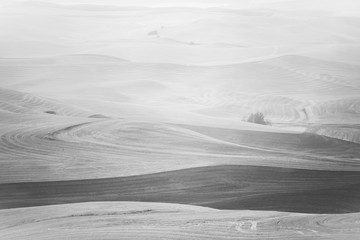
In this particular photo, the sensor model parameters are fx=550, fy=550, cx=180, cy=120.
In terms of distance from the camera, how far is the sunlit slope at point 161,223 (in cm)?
121

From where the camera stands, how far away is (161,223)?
128cm

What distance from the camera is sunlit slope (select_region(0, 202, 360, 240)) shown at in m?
1.21

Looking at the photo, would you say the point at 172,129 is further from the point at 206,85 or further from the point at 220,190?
the point at 206,85

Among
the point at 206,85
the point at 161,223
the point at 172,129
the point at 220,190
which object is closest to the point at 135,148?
the point at 172,129

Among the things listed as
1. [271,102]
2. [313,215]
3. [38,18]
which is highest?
[38,18]

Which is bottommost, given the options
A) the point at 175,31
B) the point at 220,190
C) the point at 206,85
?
the point at 220,190

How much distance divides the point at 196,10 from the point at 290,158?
85.7 inches

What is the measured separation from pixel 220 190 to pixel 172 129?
42 centimetres

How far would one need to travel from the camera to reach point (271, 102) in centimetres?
234

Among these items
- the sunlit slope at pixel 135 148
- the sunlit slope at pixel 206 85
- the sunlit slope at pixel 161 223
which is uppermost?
the sunlit slope at pixel 206 85

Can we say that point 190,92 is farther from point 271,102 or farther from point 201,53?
point 201,53

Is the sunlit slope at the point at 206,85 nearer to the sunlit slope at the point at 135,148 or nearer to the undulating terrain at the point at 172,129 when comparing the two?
the undulating terrain at the point at 172,129

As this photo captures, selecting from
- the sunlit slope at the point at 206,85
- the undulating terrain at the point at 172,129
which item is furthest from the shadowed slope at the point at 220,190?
the sunlit slope at the point at 206,85

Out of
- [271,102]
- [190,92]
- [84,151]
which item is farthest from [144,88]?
[84,151]
